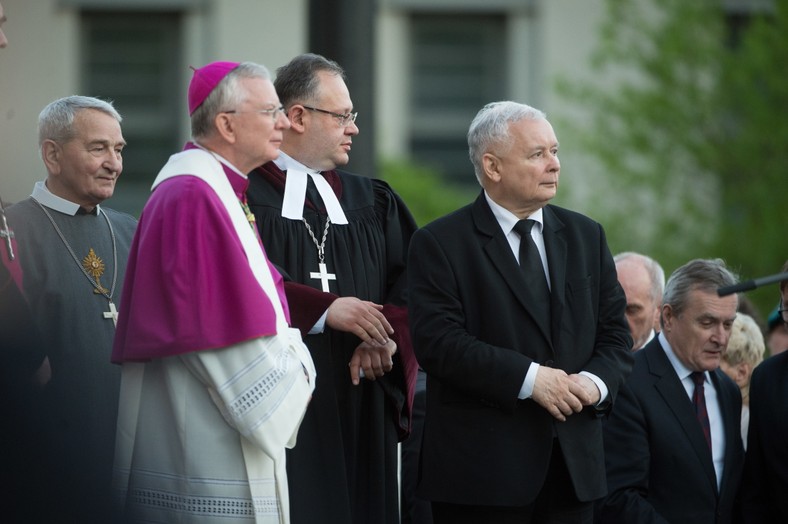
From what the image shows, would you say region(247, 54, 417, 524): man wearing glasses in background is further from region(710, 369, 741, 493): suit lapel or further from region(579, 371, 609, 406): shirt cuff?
region(710, 369, 741, 493): suit lapel

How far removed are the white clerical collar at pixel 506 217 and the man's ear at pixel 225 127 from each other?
1.01 m

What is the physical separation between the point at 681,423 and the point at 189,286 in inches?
86.7

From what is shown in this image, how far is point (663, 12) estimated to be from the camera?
1290 centimetres

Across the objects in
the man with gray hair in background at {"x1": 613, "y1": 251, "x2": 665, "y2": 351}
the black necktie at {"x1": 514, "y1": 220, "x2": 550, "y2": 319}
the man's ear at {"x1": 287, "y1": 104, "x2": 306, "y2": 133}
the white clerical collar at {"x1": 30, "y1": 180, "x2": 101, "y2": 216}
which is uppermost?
the man's ear at {"x1": 287, "y1": 104, "x2": 306, "y2": 133}

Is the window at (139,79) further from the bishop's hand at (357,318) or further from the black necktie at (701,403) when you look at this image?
the bishop's hand at (357,318)

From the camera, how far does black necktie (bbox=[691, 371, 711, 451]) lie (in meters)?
5.28

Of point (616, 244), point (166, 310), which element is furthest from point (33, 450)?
point (616, 244)

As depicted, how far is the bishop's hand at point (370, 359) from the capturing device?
15.5 feet

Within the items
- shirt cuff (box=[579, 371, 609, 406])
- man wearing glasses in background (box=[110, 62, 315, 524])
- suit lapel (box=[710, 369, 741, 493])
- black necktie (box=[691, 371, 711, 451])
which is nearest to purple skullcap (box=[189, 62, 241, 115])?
man wearing glasses in background (box=[110, 62, 315, 524])

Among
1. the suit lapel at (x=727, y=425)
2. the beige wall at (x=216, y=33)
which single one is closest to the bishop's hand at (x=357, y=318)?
the suit lapel at (x=727, y=425)

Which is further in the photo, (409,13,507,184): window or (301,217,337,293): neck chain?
(409,13,507,184): window

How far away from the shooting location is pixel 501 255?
14.9 ft

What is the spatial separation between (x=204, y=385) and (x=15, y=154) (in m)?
1.83

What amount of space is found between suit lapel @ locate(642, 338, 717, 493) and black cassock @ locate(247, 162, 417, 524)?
0.99 m
